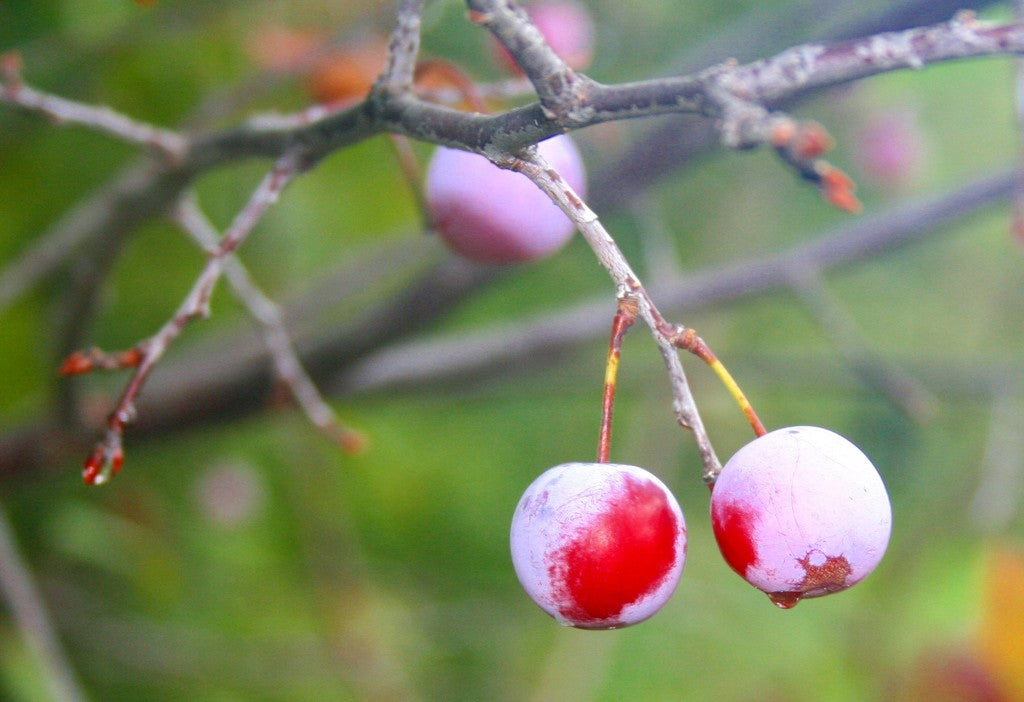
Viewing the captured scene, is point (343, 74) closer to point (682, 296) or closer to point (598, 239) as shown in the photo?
point (682, 296)

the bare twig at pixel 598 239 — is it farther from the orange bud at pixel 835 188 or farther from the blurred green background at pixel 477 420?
the blurred green background at pixel 477 420

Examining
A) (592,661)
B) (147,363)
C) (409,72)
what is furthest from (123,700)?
(409,72)

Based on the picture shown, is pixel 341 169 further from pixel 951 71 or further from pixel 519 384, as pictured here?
pixel 951 71

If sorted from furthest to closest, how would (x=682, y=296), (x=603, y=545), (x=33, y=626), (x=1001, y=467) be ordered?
(x=1001, y=467) < (x=682, y=296) < (x=33, y=626) < (x=603, y=545)

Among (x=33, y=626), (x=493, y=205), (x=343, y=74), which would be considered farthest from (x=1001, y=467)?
(x=33, y=626)

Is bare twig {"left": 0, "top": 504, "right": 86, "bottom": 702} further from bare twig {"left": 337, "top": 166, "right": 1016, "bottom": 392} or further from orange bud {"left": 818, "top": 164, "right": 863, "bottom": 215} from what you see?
orange bud {"left": 818, "top": 164, "right": 863, "bottom": 215}

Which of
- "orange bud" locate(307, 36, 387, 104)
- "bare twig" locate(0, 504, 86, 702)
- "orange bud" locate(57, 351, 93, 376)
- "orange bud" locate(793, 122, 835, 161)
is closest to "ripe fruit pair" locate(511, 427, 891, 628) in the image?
"orange bud" locate(793, 122, 835, 161)

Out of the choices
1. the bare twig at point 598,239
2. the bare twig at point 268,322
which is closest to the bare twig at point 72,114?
the bare twig at point 268,322
